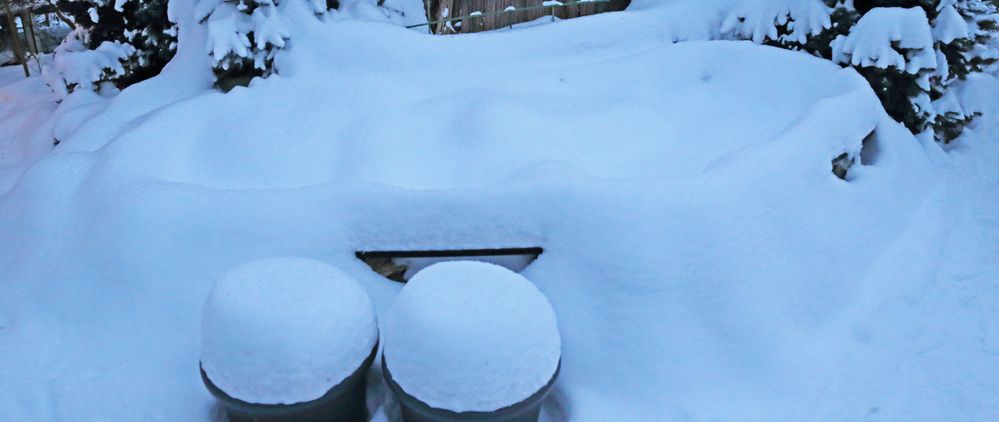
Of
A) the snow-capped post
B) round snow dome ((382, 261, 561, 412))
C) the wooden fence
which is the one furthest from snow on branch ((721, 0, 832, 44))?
the snow-capped post

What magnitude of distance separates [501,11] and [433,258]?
3.68 metres

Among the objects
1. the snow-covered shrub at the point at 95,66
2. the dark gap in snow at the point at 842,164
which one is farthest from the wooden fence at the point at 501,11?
the snow-covered shrub at the point at 95,66

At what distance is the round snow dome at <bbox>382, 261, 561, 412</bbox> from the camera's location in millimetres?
2271

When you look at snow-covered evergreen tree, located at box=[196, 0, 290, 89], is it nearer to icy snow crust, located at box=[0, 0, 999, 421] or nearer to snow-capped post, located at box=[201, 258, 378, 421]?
icy snow crust, located at box=[0, 0, 999, 421]

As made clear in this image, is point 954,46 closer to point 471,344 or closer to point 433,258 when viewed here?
point 433,258

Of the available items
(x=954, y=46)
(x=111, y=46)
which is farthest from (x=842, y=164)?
(x=111, y=46)

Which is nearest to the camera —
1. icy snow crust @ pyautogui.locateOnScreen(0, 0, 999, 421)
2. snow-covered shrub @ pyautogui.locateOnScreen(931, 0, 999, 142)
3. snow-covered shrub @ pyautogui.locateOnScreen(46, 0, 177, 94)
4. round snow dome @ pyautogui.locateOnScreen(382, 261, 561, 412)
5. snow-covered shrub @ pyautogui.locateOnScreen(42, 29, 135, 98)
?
round snow dome @ pyautogui.locateOnScreen(382, 261, 561, 412)

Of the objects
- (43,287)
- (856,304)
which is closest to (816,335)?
(856,304)

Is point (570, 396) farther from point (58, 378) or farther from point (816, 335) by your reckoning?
point (58, 378)

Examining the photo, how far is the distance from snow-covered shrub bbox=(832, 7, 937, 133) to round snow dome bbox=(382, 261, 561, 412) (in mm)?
4375

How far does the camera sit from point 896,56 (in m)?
5.15

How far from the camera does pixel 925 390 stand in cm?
309

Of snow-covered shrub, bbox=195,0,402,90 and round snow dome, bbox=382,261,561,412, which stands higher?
snow-covered shrub, bbox=195,0,402,90

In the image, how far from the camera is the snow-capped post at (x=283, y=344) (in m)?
2.35
